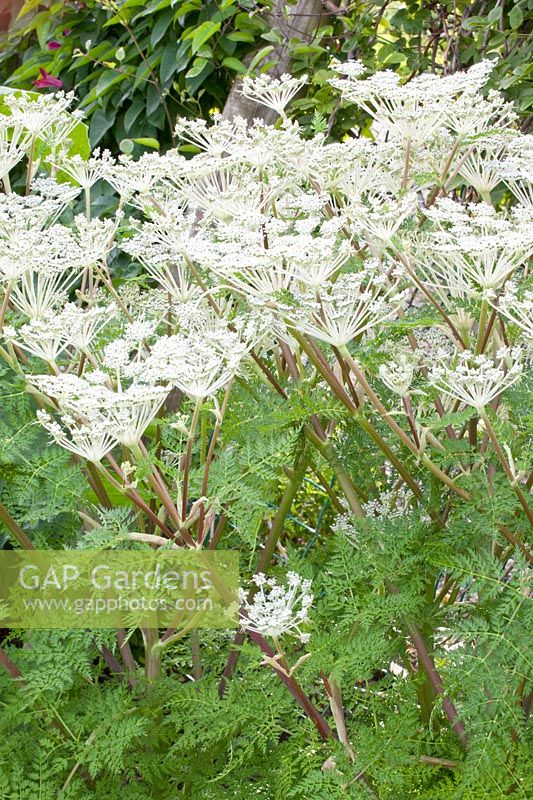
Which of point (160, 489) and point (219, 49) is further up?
point (219, 49)

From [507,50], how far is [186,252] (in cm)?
253

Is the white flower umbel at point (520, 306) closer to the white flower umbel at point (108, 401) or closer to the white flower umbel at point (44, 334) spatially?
the white flower umbel at point (108, 401)

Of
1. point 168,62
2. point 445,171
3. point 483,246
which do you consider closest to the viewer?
point 483,246

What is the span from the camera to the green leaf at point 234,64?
4060 mm

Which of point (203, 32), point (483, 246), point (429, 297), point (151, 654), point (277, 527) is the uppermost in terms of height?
point (203, 32)

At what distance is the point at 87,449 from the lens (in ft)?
4.91

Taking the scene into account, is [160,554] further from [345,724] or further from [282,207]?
[282,207]

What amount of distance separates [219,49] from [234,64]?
21 cm

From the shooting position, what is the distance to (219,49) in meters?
4.23

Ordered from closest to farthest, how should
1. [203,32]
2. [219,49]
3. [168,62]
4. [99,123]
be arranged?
1. [203,32]
2. [219,49]
3. [168,62]
4. [99,123]

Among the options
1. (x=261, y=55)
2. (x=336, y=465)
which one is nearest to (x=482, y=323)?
(x=336, y=465)

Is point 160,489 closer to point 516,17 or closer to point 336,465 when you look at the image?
point 336,465

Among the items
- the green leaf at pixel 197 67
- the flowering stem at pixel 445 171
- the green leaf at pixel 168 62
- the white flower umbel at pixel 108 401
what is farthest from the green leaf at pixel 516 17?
the white flower umbel at pixel 108 401

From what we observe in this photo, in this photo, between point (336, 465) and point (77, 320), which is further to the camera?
point (336, 465)
